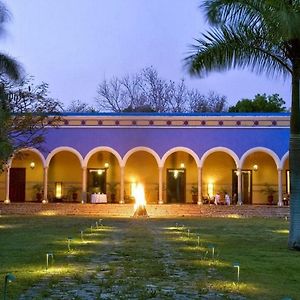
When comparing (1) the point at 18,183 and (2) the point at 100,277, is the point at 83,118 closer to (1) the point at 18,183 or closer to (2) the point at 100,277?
(1) the point at 18,183

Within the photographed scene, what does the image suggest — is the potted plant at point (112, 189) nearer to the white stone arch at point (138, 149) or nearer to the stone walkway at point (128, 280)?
the white stone arch at point (138, 149)

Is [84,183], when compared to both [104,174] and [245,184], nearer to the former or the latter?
[104,174]

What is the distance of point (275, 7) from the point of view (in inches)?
500

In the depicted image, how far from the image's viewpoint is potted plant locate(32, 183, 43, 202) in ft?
110

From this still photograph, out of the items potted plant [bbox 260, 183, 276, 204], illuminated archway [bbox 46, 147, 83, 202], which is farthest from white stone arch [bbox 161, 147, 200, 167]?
illuminated archway [bbox 46, 147, 83, 202]

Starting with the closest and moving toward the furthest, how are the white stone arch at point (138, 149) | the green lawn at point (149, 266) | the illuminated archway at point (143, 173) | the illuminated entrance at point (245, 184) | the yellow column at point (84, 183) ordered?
1. the green lawn at point (149, 266)
2. the yellow column at point (84, 183)
3. the white stone arch at point (138, 149)
4. the illuminated entrance at point (245, 184)
5. the illuminated archway at point (143, 173)

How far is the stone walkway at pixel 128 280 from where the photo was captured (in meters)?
7.63

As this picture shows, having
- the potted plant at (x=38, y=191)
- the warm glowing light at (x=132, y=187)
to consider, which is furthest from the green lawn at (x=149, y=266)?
the warm glowing light at (x=132, y=187)

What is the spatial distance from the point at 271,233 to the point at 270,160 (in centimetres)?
1644

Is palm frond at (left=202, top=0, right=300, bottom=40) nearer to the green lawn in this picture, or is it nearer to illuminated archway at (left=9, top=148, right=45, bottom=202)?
the green lawn

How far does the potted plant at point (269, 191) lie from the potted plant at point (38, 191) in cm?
1242

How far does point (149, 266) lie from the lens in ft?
33.7

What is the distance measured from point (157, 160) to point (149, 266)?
2207 centimetres

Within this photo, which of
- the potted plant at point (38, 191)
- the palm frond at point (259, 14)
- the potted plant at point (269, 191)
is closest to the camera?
the palm frond at point (259, 14)
